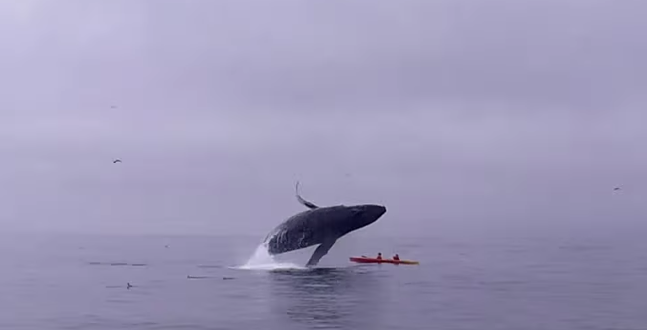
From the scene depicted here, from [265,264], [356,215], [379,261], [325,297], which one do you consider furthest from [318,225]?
[379,261]

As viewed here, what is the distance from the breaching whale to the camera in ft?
184

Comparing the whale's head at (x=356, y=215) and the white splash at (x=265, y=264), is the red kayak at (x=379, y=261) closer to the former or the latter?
the white splash at (x=265, y=264)

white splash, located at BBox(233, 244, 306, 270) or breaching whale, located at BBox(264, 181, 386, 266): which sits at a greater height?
breaching whale, located at BBox(264, 181, 386, 266)

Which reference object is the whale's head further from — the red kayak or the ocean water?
the red kayak

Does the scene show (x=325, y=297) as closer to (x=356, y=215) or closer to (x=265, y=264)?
(x=356, y=215)

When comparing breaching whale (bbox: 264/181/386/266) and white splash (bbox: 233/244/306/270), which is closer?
breaching whale (bbox: 264/181/386/266)

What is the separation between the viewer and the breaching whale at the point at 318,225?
56.2 meters

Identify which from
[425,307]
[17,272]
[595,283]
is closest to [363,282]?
[425,307]

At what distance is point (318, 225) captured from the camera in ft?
186

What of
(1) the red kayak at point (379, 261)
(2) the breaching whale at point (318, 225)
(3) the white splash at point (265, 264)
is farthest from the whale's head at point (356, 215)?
(1) the red kayak at point (379, 261)

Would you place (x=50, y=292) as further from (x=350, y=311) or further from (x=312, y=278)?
(x=350, y=311)

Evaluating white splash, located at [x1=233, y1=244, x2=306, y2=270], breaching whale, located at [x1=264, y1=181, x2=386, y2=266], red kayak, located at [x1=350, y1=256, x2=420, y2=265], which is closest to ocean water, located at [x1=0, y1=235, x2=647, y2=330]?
white splash, located at [x1=233, y1=244, x2=306, y2=270]

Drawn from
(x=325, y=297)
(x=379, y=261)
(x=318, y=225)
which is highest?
(x=318, y=225)

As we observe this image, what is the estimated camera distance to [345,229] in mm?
57375
